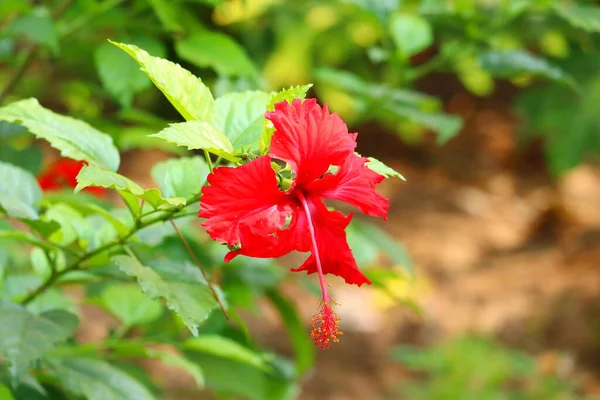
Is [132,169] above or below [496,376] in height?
above

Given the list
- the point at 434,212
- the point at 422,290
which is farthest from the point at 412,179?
the point at 422,290

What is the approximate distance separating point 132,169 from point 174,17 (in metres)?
2.97

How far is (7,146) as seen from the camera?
4.09ft

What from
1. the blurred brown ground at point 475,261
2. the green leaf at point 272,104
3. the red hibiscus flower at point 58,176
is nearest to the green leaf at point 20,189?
the green leaf at point 272,104

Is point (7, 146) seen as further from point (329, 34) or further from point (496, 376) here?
point (329, 34)

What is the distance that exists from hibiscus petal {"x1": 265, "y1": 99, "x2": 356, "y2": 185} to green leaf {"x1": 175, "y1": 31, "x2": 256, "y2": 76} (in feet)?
1.82

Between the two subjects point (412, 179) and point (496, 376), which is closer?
point (496, 376)

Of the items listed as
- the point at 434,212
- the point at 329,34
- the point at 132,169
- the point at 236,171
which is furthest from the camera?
the point at 434,212

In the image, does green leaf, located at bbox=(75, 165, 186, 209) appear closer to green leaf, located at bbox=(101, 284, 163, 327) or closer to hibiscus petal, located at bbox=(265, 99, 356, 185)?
hibiscus petal, located at bbox=(265, 99, 356, 185)

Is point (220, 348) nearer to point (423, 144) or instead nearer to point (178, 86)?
point (178, 86)

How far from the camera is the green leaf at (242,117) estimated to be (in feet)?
2.48

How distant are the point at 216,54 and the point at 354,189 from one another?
593mm

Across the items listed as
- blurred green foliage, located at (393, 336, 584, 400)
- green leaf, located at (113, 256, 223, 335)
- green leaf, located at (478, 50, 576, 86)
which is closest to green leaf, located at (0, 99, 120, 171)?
green leaf, located at (113, 256, 223, 335)

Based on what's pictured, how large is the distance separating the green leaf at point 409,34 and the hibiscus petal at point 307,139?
0.72m
